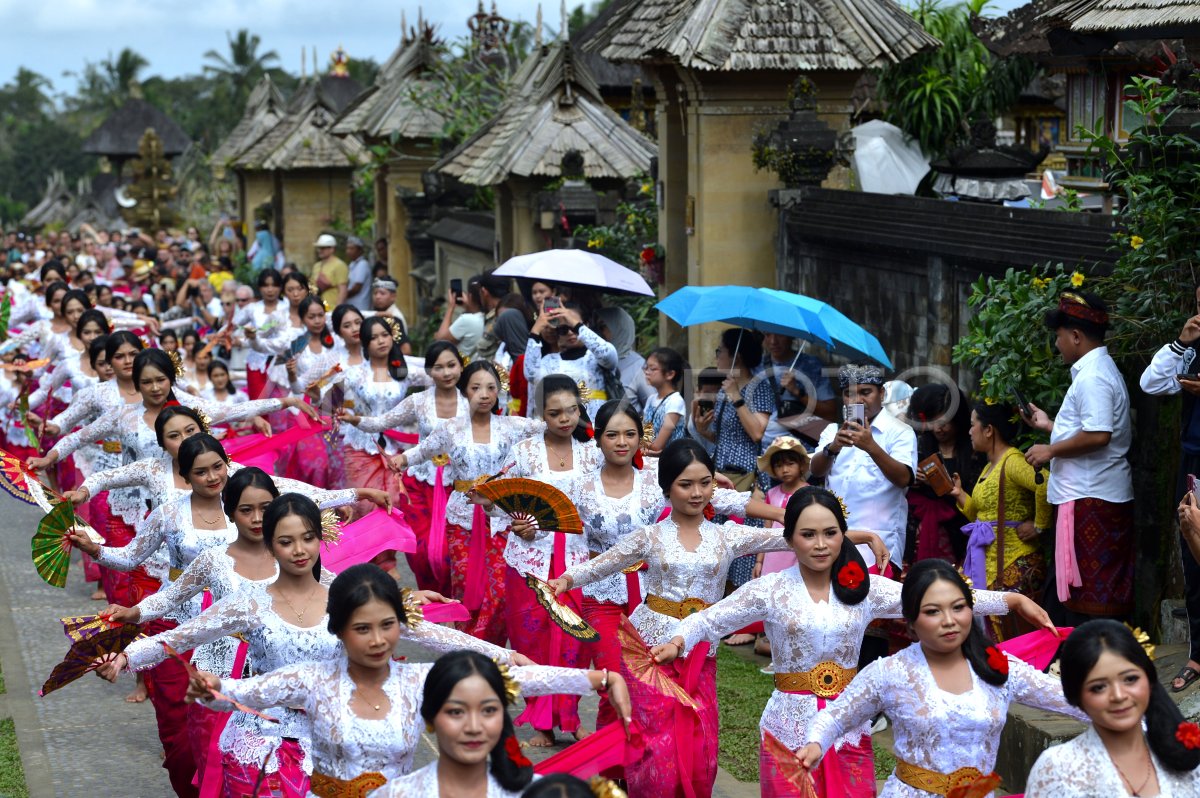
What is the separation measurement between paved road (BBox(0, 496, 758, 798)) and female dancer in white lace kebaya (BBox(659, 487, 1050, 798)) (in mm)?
1287

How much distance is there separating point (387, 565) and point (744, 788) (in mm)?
3709

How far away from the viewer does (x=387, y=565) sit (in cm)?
1110

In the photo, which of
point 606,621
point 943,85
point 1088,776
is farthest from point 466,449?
point 943,85

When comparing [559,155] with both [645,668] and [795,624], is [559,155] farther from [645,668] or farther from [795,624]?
[795,624]

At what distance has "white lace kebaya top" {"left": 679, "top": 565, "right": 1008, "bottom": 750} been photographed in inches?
260

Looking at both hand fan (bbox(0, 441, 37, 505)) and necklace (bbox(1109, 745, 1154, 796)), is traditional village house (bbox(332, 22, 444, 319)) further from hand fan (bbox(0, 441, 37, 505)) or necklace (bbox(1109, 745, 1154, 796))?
necklace (bbox(1109, 745, 1154, 796))

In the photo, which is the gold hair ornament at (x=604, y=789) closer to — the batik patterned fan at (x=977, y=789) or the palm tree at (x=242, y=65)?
the batik patterned fan at (x=977, y=789)

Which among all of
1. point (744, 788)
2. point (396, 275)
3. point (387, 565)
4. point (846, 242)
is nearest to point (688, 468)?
point (744, 788)

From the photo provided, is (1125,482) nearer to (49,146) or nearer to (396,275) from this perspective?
(396,275)

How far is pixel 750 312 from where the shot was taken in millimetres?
10359

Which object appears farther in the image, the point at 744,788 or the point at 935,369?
the point at 935,369

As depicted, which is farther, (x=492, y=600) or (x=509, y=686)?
(x=492, y=600)

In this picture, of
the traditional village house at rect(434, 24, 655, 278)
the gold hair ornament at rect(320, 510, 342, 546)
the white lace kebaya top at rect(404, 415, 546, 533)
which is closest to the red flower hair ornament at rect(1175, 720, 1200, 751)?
the gold hair ornament at rect(320, 510, 342, 546)

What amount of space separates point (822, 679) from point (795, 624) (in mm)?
241
